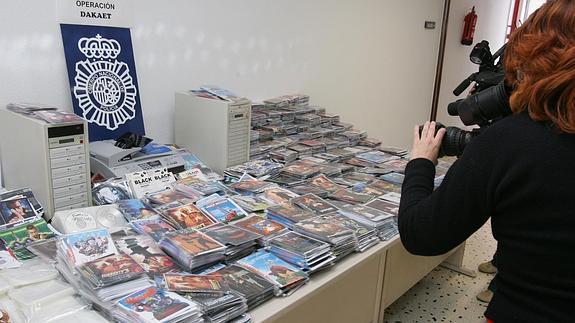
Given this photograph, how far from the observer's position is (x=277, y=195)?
1765 millimetres

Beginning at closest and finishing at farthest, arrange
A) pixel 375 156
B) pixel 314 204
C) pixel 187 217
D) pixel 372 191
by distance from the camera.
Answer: pixel 187 217 → pixel 314 204 → pixel 372 191 → pixel 375 156

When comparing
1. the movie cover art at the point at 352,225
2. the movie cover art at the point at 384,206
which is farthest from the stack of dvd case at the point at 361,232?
the movie cover art at the point at 384,206

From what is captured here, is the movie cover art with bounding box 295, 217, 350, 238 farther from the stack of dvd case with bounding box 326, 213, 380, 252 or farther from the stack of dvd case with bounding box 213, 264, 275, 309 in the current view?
the stack of dvd case with bounding box 213, 264, 275, 309

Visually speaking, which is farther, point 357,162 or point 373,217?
point 357,162

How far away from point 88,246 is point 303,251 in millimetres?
589

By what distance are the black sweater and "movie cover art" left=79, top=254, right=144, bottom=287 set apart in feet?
2.27

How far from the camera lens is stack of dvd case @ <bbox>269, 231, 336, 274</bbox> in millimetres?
1302

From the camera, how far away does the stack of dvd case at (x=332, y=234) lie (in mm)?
1404

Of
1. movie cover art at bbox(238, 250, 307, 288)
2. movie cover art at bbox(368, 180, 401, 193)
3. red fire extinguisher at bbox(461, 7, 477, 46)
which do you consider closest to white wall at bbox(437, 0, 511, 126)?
red fire extinguisher at bbox(461, 7, 477, 46)

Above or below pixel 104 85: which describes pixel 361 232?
below

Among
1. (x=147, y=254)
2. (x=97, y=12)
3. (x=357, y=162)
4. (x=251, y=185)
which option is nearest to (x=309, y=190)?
(x=251, y=185)

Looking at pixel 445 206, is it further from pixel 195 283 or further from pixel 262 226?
pixel 262 226

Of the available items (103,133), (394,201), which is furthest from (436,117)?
(103,133)

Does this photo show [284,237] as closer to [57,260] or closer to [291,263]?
[291,263]
